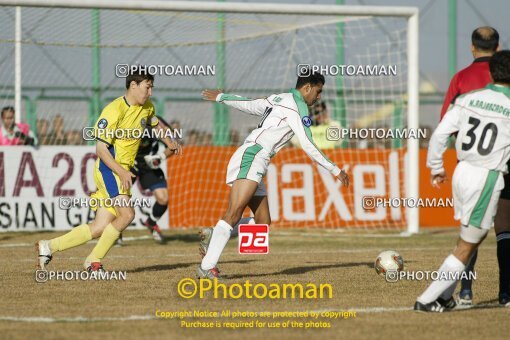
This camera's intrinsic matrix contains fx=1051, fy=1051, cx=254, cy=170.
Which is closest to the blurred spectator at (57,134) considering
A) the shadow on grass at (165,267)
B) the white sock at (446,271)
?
the shadow on grass at (165,267)

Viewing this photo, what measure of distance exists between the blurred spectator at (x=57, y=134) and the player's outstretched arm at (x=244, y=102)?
8360mm

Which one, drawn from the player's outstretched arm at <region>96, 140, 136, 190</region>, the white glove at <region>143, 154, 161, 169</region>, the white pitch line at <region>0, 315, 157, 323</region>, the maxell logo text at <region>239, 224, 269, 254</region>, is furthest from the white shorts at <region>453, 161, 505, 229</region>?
the white glove at <region>143, 154, 161, 169</region>

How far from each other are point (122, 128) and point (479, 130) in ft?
14.3

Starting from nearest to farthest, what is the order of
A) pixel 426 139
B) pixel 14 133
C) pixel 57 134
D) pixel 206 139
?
pixel 14 133 → pixel 57 134 → pixel 206 139 → pixel 426 139

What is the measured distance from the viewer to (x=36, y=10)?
59.9ft

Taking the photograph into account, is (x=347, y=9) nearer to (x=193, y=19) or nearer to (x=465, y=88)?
(x=193, y=19)

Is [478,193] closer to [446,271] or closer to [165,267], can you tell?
[446,271]

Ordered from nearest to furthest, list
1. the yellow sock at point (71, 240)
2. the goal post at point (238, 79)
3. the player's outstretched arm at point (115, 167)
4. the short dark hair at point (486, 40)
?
the short dark hair at point (486, 40) < the player's outstretched arm at point (115, 167) < the yellow sock at point (71, 240) < the goal post at point (238, 79)

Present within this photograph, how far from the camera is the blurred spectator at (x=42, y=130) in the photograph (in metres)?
19.2

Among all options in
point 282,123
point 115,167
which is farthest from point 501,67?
point 115,167

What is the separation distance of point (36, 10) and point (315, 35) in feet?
16.8

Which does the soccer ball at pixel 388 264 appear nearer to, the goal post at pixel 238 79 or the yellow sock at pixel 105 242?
the yellow sock at pixel 105 242

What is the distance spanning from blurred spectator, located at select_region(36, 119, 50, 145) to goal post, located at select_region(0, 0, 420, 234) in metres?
0.20

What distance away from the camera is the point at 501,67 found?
830 cm
